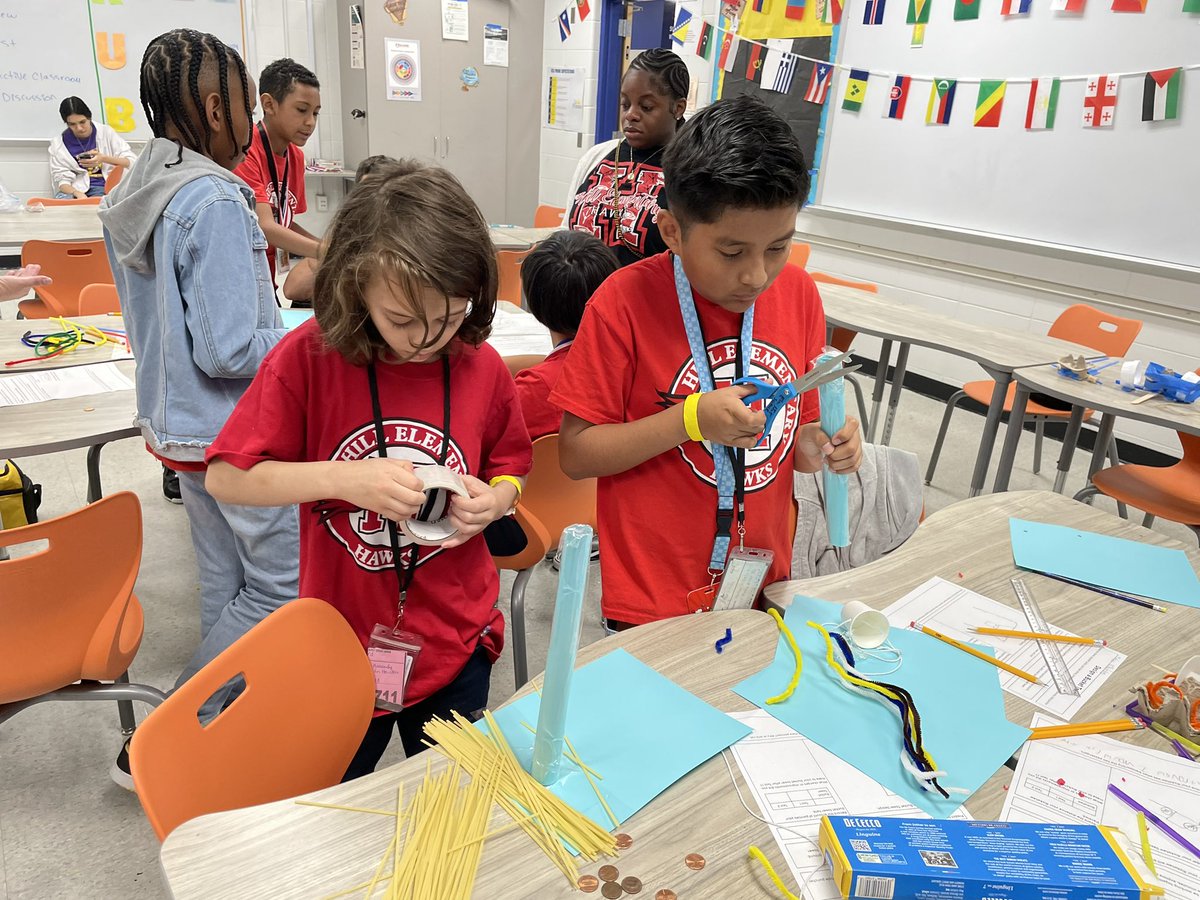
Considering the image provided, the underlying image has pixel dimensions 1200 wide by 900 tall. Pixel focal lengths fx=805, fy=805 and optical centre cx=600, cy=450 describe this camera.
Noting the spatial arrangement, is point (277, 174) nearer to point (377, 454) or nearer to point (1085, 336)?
point (377, 454)

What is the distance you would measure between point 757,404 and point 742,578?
0.90ft

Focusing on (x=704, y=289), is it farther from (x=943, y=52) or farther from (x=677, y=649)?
(x=943, y=52)

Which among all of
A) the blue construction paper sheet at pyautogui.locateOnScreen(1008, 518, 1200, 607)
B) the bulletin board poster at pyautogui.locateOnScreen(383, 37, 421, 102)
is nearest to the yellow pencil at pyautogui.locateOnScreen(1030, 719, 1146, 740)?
the blue construction paper sheet at pyautogui.locateOnScreen(1008, 518, 1200, 607)

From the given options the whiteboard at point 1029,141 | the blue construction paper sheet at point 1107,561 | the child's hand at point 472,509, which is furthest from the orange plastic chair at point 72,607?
the whiteboard at point 1029,141

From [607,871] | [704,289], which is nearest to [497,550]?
[704,289]

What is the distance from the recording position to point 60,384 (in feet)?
7.04

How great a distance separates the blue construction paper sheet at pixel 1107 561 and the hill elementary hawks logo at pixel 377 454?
1005mm

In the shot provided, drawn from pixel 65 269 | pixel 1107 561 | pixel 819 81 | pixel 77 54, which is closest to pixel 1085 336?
pixel 1107 561

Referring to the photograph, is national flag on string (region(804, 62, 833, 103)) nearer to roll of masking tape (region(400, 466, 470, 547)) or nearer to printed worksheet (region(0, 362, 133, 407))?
printed worksheet (region(0, 362, 133, 407))

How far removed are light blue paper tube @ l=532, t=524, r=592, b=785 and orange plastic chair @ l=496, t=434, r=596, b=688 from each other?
3.32ft

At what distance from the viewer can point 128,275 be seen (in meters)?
1.64

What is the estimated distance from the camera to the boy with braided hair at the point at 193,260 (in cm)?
149

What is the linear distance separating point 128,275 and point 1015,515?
184 cm

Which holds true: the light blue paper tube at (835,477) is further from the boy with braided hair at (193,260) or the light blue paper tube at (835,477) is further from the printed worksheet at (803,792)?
the boy with braided hair at (193,260)
